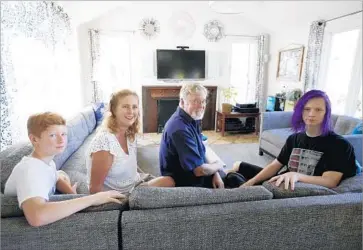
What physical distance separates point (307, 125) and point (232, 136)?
3.60 m

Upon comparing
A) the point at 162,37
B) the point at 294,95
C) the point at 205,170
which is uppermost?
the point at 162,37

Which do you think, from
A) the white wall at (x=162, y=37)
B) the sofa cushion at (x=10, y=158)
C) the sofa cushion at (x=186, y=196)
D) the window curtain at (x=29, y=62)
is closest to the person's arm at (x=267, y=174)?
the sofa cushion at (x=186, y=196)

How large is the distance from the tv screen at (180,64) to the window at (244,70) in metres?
0.83

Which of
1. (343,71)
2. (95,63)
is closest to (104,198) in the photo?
(343,71)

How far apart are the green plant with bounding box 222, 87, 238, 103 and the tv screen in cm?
69

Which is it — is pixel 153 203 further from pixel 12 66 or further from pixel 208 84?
pixel 208 84

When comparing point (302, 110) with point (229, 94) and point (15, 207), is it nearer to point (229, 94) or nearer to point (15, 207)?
point (15, 207)

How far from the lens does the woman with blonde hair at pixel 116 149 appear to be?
116 centimetres

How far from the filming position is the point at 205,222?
33.9 inches

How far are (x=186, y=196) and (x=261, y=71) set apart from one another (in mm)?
5003

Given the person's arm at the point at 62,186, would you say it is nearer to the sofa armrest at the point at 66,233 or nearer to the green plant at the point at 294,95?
the sofa armrest at the point at 66,233

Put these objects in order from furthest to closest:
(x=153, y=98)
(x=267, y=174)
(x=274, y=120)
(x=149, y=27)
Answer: (x=153, y=98), (x=149, y=27), (x=274, y=120), (x=267, y=174)

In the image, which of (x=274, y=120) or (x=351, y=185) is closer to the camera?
(x=351, y=185)

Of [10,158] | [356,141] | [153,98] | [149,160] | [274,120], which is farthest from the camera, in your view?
[153,98]
